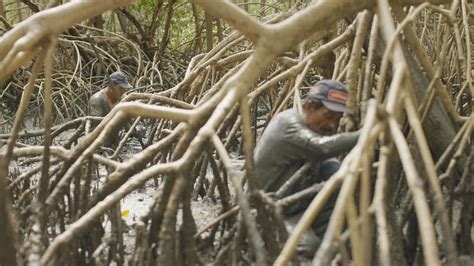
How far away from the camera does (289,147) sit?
2.59 m

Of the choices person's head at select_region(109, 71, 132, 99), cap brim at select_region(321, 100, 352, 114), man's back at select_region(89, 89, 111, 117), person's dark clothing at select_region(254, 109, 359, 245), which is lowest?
person's dark clothing at select_region(254, 109, 359, 245)

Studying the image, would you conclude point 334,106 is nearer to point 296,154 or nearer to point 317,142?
point 317,142

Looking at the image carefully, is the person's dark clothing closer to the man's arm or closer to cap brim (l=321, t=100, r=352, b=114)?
the man's arm

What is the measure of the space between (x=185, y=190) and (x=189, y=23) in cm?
1093

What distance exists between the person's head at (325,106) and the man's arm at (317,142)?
0.05m

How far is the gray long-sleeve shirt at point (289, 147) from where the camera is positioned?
2420mm

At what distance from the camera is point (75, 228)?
180 cm

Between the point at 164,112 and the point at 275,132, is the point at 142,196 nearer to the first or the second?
the point at 275,132

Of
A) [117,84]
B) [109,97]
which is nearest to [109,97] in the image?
[109,97]

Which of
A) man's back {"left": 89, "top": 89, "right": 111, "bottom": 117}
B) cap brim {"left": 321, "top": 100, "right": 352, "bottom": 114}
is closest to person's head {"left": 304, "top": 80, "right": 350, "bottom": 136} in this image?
cap brim {"left": 321, "top": 100, "right": 352, "bottom": 114}

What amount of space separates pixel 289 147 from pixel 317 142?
0.53 ft

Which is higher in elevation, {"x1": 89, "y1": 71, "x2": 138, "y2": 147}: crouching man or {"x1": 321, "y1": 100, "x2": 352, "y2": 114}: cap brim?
{"x1": 89, "y1": 71, "x2": 138, "y2": 147}: crouching man

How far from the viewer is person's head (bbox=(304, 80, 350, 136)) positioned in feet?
8.07

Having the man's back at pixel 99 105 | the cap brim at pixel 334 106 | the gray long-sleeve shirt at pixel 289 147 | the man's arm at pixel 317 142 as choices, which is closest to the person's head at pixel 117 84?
the man's back at pixel 99 105
